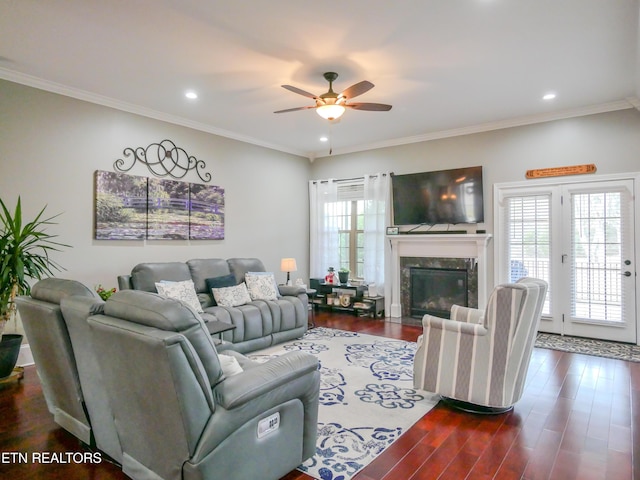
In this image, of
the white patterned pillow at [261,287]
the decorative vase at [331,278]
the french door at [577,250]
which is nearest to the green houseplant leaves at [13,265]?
the white patterned pillow at [261,287]

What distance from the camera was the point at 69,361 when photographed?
226 cm

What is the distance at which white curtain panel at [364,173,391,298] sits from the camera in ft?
21.4

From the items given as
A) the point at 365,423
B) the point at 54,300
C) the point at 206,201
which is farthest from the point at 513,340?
the point at 206,201

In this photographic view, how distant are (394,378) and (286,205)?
4.10 meters

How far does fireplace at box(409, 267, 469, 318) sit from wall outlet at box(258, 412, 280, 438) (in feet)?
14.6

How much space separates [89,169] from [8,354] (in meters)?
2.08

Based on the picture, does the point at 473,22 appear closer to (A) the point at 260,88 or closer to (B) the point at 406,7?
(B) the point at 406,7

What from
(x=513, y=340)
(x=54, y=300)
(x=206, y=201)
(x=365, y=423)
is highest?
(x=206, y=201)

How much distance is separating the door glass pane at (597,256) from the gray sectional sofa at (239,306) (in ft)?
11.9

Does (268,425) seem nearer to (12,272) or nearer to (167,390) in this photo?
(167,390)

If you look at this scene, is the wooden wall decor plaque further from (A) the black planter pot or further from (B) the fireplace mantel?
(A) the black planter pot

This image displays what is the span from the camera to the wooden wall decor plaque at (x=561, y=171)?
4.93m

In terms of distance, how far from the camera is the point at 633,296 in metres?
4.70

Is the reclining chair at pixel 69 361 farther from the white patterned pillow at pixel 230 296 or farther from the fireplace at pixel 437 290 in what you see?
the fireplace at pixel 437 290
